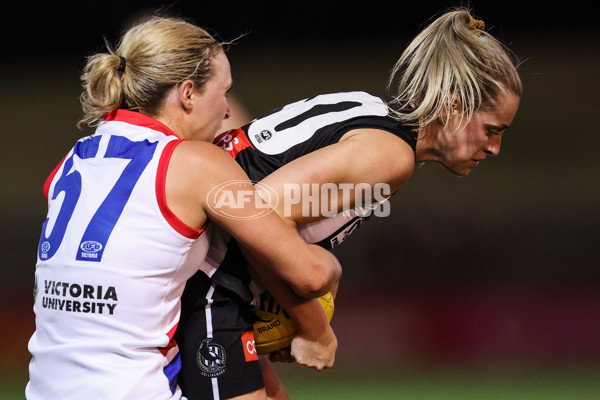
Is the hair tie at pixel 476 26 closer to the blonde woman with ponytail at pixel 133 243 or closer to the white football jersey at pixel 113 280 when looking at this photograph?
the blonde woman with ponytail at pixel 133 243

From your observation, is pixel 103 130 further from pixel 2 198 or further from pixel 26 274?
pixel 2 198

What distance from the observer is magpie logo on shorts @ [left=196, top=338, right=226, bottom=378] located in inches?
63.1

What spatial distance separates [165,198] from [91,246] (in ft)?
0.60

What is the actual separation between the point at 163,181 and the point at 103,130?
0.27 m

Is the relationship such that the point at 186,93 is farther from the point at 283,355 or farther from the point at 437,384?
the point at 437,384

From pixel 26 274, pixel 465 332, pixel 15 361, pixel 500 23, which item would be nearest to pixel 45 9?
pixel 26 274

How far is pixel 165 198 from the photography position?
4.44 ft

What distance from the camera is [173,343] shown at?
151 cm

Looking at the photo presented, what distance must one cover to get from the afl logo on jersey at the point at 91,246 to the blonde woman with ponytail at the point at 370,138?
13.1 inches
